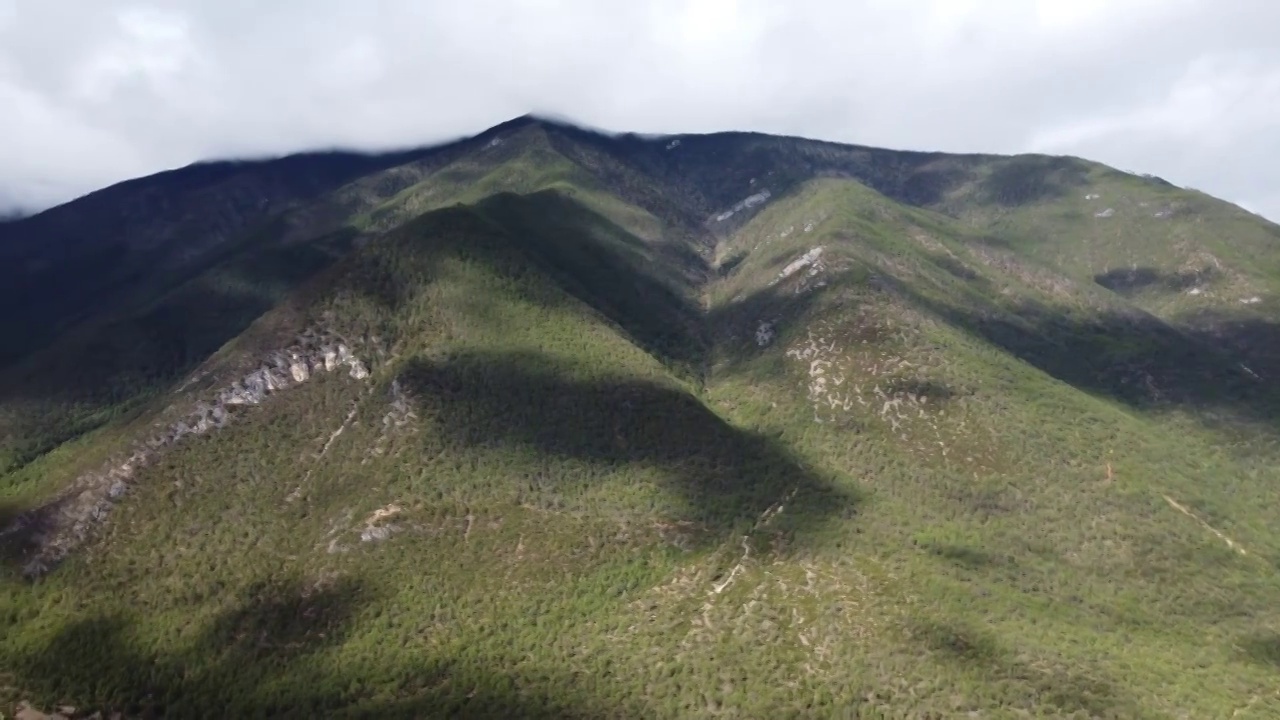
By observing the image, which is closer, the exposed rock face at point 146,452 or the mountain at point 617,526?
the mountain at point 617,526

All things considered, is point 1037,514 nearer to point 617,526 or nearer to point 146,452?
point 617,526

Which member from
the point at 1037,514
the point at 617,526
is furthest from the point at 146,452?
the point at 1037,514

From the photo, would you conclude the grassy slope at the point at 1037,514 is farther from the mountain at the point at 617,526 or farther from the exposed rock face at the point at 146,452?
the exposed rock face at the point at 146,452

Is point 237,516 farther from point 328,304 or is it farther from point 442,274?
point 442,274

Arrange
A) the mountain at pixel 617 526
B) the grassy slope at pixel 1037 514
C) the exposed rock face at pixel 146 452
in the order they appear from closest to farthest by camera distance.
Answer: the grassy slope at pixel 1037 514
the mountain at pixel 617 526
the exposed rock face at pixel 146 452

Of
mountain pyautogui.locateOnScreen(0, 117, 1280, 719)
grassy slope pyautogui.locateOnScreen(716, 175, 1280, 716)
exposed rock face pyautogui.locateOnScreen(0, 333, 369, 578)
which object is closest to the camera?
grassy slope pyautogui.locateOnScreen(716, 175, 1280, 716)

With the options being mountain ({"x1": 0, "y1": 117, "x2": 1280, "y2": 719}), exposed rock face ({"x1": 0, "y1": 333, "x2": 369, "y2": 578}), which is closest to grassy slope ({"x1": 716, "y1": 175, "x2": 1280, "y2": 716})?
mountain ({"x1": 0, "y1": 117, "x2": 1280, "y2": 719})

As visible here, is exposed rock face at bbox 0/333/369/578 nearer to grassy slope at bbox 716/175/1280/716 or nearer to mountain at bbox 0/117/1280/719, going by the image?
mountain at bbox 0/117/1280/719

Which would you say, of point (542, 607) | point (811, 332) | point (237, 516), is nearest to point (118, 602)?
point (237, 516)

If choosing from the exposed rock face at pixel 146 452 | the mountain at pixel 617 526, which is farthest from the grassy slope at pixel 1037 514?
the exposed rock face at pixel 146 452
